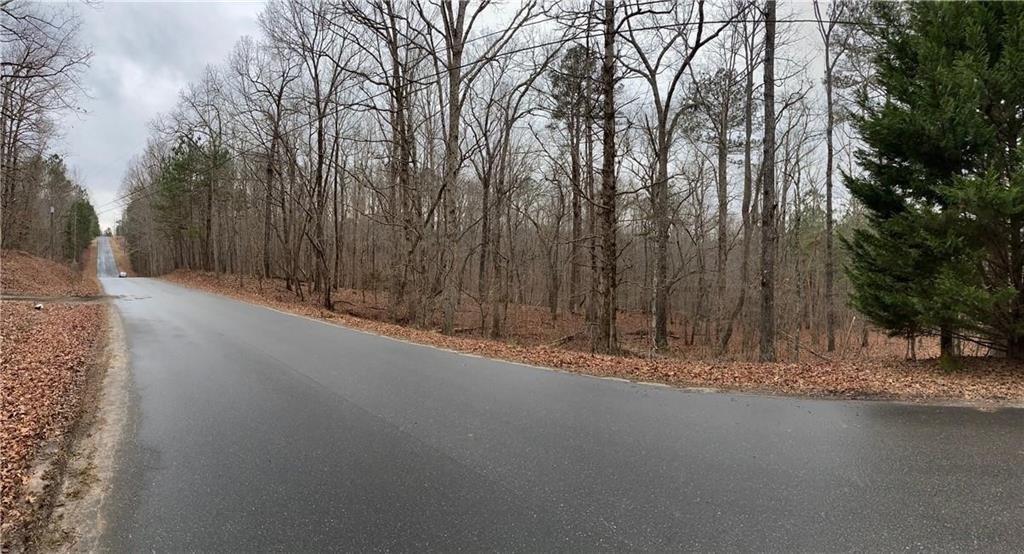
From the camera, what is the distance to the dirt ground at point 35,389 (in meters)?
3.44

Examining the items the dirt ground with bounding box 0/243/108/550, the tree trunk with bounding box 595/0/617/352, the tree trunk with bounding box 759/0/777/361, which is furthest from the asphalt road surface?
the tree trunk with bounding box 759/0/777/361

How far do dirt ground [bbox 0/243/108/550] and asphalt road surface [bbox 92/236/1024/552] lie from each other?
0.51 m

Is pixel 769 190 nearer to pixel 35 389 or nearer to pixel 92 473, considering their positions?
pixel 92 473

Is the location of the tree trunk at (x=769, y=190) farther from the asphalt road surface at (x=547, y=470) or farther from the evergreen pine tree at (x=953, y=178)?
the asphalt road surface at (x=547, y=470)

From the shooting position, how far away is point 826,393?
19.2 ft

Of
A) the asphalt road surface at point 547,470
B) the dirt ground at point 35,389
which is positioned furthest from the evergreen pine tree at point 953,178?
the dirt ground at point 35,389

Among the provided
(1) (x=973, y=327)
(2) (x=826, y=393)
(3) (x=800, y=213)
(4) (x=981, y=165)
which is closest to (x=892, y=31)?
(4) (x=981, y=165)

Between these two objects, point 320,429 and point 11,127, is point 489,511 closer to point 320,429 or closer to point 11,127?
point 320,429

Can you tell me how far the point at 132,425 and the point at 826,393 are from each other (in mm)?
7412

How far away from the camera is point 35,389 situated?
6137mm

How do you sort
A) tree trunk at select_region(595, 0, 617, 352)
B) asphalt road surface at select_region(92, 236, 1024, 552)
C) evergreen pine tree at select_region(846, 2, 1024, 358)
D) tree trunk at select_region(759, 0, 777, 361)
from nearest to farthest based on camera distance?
asphalt road surface at select_region(92, 236, 1024, 552)
evergreen pine tree at select_region(846, 2, 1024, 358)
tree trunk at select_region(759, 0, 777, 361)
tree trunk at select_region(595, 0, 617, 352)

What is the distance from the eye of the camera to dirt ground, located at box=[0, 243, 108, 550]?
3436mm

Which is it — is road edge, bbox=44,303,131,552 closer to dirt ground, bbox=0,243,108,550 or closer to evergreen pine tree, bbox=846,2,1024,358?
dirt ground, bbox=0,243,108,550

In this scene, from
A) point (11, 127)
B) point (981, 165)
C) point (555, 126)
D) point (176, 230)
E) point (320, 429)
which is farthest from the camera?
point (176, 230)
